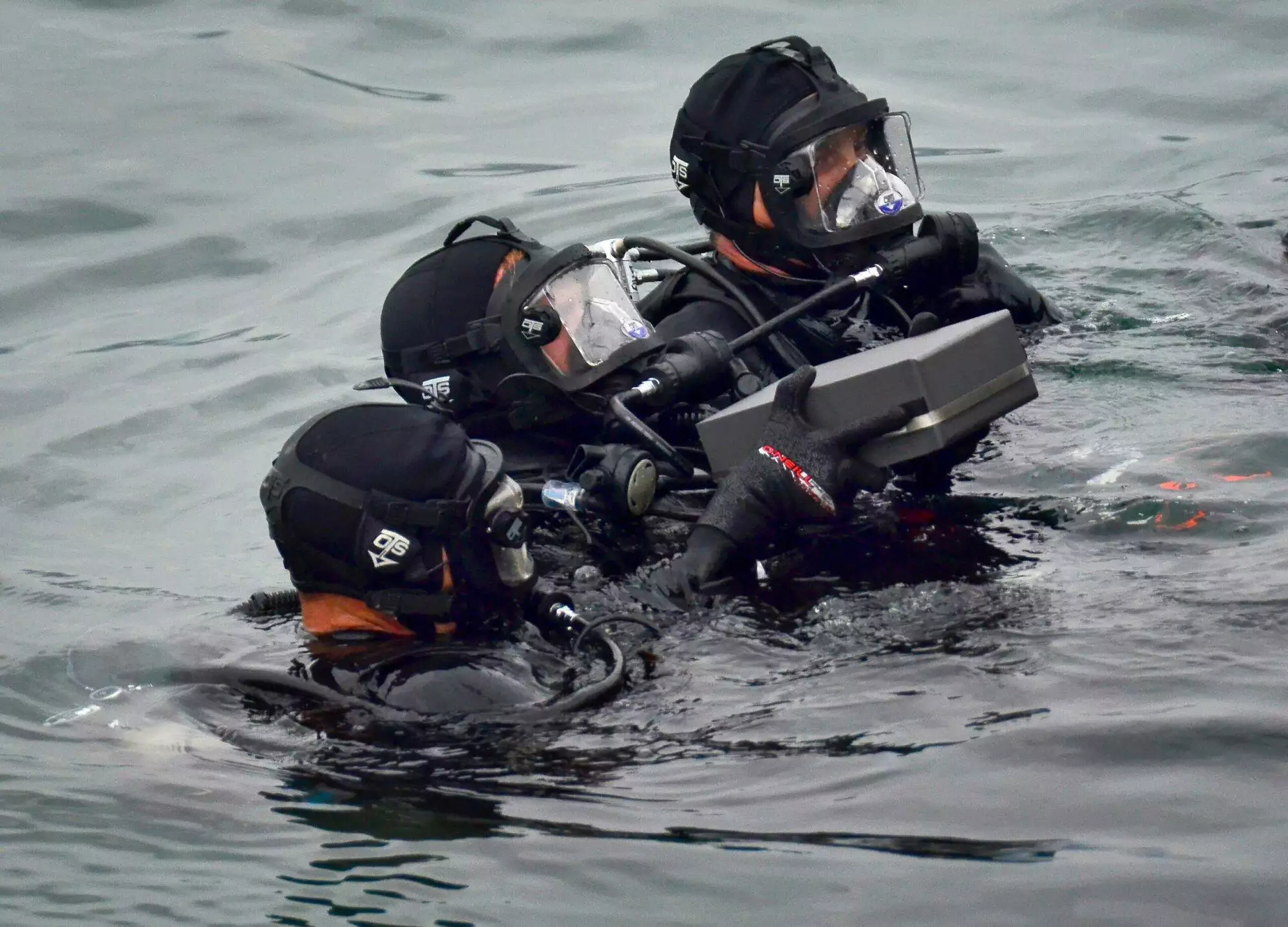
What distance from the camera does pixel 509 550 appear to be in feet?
13.5

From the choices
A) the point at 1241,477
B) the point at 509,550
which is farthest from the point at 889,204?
the point at 509,550

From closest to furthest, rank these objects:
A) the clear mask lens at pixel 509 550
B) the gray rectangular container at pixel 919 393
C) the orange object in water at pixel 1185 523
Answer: the clear mask lens at pixel 509 550 → the gray rectangular container at pixel 919 393 → the orange object in water at pixel 1185 523

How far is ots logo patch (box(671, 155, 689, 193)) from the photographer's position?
226 inches

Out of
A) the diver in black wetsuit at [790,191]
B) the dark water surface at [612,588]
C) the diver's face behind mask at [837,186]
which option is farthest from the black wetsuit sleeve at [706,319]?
the dark water surface at [612,588]

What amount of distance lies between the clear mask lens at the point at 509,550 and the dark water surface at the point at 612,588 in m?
0.40

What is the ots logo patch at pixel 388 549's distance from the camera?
3.91m

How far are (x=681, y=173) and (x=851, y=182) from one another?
0.59 metres

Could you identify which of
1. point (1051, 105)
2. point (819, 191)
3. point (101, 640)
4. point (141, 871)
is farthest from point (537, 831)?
point (1051, 105)

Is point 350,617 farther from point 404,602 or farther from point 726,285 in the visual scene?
point 726,285

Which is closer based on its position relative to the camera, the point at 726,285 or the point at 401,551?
the point at 401,551

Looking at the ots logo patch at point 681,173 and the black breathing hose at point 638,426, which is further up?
the ots logo patch at point 681,173

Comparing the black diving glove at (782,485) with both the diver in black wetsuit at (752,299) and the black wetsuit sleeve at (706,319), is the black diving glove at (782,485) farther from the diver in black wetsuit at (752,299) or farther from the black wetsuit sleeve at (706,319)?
the black wetsuit sleeve at (706,319)

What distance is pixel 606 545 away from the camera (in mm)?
4914

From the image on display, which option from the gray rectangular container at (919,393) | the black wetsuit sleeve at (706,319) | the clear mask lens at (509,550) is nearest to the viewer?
the clear mask lens at (509,550)
